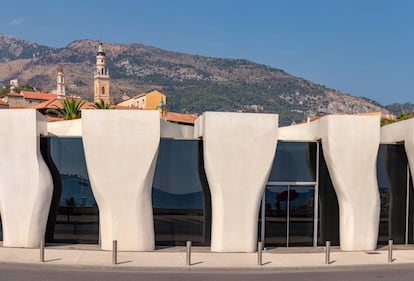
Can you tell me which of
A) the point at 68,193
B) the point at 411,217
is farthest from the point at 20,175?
the point at 411,217

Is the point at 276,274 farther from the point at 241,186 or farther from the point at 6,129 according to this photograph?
the point at 6,129

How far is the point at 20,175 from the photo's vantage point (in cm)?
1730

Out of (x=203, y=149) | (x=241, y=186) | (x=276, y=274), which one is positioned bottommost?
(x=276, y=274)

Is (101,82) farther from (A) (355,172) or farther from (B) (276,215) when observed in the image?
(A) (355,172)

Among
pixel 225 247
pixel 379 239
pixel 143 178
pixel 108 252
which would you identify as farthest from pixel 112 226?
pixel 379 239

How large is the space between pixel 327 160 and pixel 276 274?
5735 millimetres

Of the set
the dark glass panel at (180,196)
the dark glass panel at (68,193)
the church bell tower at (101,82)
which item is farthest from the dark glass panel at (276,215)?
the church bell tower at (101,82)

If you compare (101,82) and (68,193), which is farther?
(101,82)

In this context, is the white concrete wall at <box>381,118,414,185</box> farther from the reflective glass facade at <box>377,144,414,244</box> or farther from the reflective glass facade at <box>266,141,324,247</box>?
the reflective glass facade at <box>266,141,324,247</box>

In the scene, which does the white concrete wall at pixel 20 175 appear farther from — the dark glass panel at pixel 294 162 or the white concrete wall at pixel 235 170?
the dark glass panel at pixel 294 162

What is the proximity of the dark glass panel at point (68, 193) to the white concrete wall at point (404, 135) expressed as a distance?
489 inches

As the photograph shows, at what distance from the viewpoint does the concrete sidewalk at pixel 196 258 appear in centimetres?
1472

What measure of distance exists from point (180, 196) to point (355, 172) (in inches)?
265

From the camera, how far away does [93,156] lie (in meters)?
16.9
